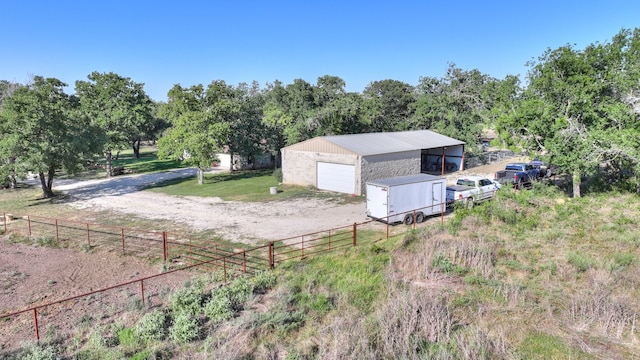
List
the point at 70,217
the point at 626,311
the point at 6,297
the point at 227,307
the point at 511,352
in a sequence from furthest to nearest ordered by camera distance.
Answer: the point at 70,217, the point at 6,297, the point at 227,307, the point at 626,311, the point at 511,352

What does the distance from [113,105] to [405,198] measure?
3255 cm

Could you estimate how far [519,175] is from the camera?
2703 cm

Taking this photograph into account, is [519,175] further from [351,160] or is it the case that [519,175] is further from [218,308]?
[218,308]

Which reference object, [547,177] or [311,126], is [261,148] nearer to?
[311,126]

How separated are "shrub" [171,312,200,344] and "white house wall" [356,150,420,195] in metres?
17.7

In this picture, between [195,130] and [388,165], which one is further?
[195,130]

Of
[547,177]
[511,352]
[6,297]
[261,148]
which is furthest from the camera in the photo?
[261,148]

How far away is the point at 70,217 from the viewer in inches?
918

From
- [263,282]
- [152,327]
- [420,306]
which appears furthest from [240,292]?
[420,306]

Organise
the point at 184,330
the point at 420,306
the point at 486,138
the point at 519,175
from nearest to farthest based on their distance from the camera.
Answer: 1. the point at 184,330
2. the point at 420,306
3. the point at 519,175
4. the point at 486,138

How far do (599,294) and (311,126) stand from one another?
32.6 meters

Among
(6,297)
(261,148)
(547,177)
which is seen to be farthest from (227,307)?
(261,148)

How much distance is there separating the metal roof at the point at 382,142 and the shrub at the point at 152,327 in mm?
18989

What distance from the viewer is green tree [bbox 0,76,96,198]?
2564 cm
